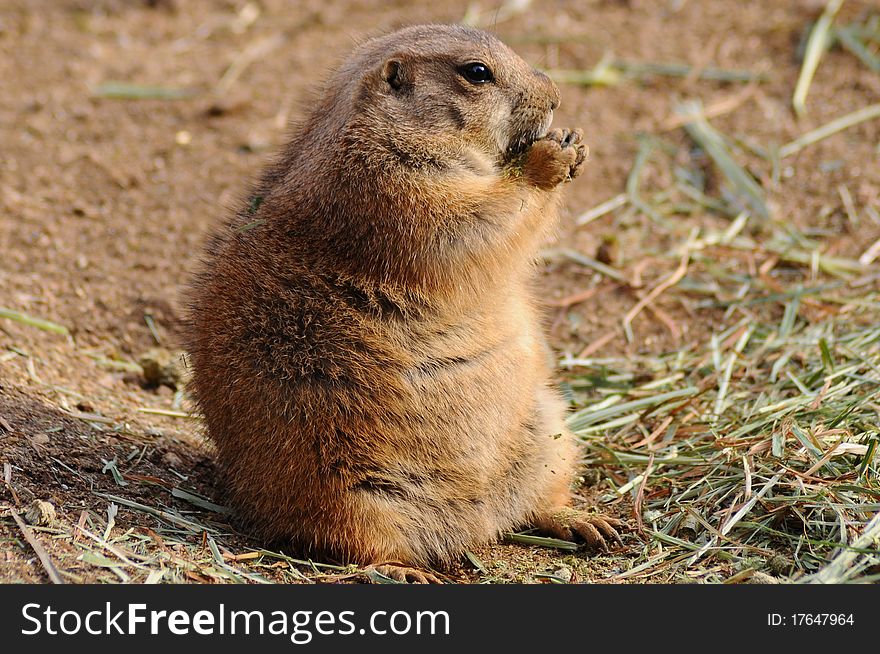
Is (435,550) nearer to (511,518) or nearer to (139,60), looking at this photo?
(511,518)

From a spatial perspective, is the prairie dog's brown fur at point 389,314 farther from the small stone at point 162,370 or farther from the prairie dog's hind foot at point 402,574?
the small stone at point 162,370

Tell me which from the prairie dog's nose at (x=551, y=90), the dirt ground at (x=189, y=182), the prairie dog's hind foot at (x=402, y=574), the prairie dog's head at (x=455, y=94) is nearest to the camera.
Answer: the prairie dog's hind foot at (x=402, y=574)

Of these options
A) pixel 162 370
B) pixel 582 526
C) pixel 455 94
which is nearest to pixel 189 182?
pixel 162 370

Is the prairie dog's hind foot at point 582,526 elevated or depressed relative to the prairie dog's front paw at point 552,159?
depressed

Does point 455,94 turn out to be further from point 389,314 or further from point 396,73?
point 389,314

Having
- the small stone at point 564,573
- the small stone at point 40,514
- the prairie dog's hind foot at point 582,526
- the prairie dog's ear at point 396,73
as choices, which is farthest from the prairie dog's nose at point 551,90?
the small stone at point 40,514

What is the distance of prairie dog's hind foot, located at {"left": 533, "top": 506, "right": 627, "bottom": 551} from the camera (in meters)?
4.62

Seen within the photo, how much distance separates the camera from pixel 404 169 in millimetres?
4305

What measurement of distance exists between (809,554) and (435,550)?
1.50 metres

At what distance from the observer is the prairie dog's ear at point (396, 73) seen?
177 inches

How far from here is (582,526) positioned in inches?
184

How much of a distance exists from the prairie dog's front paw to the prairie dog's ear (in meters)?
0.62

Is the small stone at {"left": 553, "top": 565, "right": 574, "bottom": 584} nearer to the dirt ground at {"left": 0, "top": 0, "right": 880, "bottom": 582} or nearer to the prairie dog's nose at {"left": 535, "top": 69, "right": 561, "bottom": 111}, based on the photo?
the dirt ground at {"left": 0, "top": 0, "right": 880, "bottom": 582}

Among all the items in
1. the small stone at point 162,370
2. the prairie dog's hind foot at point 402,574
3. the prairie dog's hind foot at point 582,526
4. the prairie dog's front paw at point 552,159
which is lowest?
the prairie dog's hind foot at point 402,574
